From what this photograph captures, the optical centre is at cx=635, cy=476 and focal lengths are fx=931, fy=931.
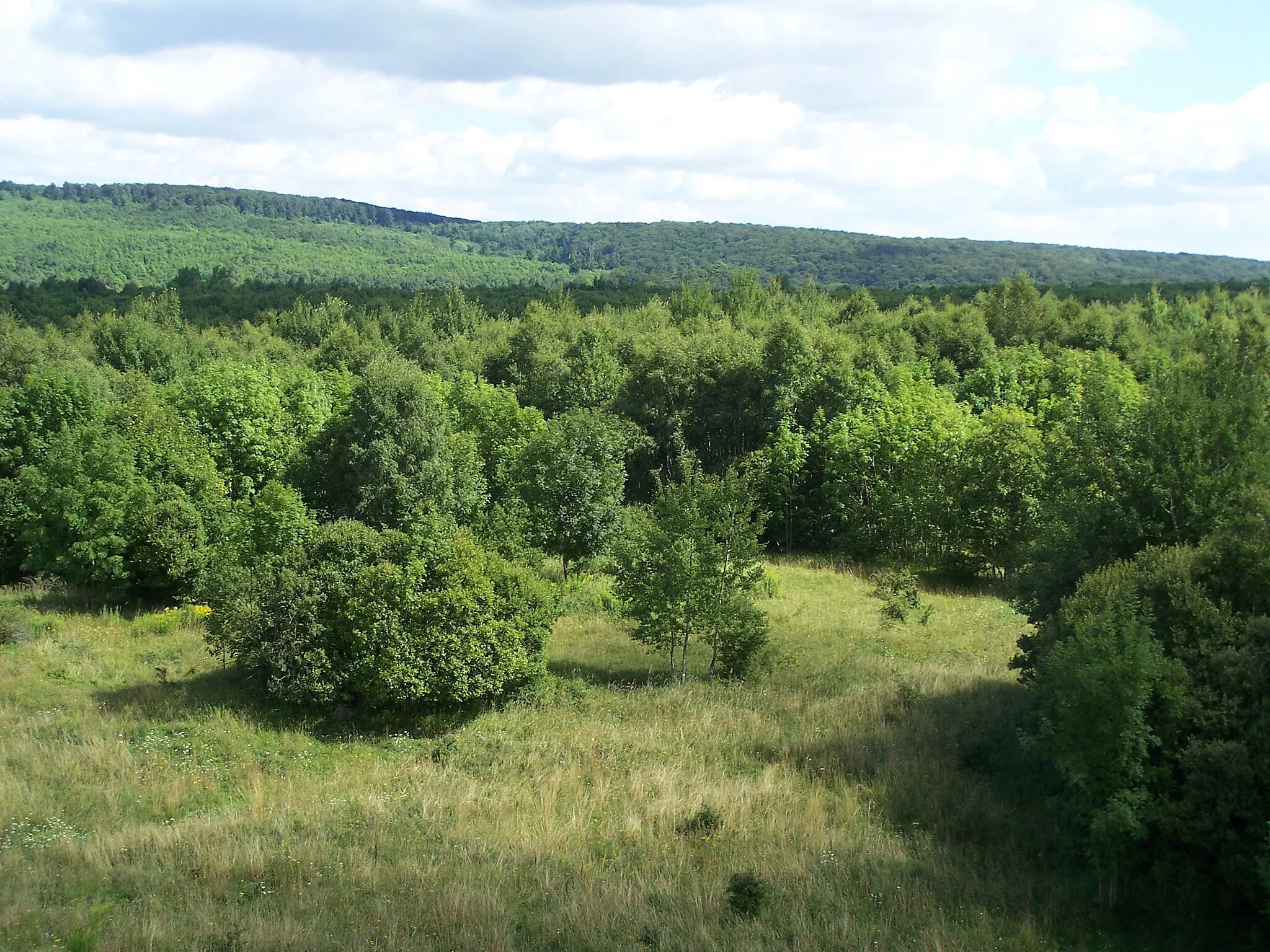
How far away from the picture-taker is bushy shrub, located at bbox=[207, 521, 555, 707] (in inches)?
727

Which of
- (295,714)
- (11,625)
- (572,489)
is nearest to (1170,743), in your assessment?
(295,714)

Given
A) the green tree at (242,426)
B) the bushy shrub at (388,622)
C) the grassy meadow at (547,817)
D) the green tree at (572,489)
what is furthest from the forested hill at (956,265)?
the grassy meadow at (547,817)

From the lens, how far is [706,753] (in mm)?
17172

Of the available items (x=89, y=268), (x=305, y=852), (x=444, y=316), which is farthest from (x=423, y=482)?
(x=89, y=268)

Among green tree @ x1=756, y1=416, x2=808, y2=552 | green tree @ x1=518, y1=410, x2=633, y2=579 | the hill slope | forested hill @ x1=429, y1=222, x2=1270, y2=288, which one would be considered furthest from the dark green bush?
the hill slope

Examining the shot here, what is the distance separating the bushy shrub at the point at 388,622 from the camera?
18.5 metres

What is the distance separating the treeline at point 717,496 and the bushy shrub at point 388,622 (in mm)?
70

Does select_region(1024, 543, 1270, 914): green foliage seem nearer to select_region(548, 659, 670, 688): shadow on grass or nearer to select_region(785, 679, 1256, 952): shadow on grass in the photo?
select_region(785, 679, 1256, 952): shadow on grass

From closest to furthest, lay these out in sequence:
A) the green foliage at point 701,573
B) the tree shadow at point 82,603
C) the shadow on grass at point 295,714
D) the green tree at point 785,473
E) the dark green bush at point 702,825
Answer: the dark green bush at point 702,825 → the shadow on grass at point 295,714 → the green foliage at point 701,573 → the tree shadow at point 82,603 → the green tree at point 785,473

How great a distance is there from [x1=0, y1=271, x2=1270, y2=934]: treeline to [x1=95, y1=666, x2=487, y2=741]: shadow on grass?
55 cm

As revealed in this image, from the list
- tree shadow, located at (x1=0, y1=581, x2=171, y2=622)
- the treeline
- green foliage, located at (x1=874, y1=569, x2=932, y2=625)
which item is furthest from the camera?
tree shadow, located at (x1=0, y1=581, x2=171, y2=622)

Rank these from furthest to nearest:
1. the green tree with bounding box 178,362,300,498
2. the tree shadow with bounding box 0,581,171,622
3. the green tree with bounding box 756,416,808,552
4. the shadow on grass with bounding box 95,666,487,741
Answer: the green tree with bounding box 756,416,808,552, the green tree with bounding box 178,362,300,498, the tree shadow with bounding box 0,581,171,622, the shadow on grass with bounding box 95,666,487,741

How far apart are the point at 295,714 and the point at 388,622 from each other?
2.74 m

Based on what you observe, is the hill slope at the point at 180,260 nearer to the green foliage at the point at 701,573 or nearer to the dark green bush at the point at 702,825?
the green foliage at the point at 701,573
